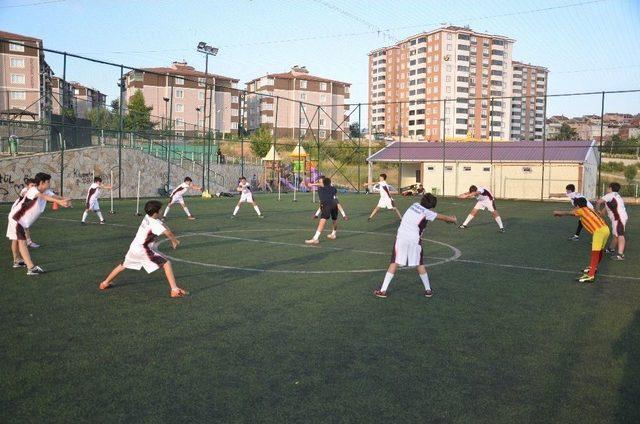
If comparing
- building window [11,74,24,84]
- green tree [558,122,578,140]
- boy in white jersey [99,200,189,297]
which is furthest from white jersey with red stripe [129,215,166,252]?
green tree [558,122,578,140]

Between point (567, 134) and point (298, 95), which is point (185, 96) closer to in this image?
point (298, 95)

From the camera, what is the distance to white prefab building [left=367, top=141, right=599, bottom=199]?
4184 centimetres

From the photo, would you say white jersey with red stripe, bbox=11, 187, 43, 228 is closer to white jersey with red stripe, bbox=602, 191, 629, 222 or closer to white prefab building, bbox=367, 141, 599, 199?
white jersey with red stripe, bbox=602, 191, 629, 222

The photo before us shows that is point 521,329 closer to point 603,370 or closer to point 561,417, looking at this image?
point 603,370

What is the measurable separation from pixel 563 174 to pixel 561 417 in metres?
41.3

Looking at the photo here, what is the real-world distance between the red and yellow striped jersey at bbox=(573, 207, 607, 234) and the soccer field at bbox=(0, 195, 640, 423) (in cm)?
110

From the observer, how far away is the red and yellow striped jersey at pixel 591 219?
10.4 meters

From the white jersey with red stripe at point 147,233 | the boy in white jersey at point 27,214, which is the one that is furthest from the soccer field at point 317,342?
the white jersey with red stripe at point 147,233

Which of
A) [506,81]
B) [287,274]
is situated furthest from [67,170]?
[506,81]

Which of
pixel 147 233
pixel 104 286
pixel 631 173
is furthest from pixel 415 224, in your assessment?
pixel 631 173

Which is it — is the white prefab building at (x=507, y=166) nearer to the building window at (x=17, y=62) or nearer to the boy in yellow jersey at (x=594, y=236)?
the boy in yellow jersey at (x=594, y=236)

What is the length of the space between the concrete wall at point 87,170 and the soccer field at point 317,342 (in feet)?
59.1

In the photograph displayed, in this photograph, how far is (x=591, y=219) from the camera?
1054 cm

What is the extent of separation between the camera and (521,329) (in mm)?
7281
